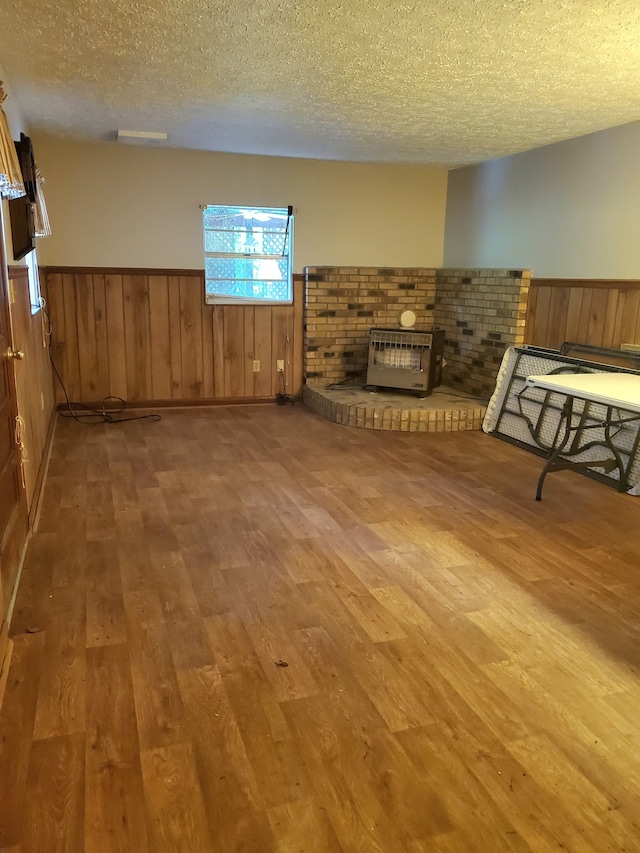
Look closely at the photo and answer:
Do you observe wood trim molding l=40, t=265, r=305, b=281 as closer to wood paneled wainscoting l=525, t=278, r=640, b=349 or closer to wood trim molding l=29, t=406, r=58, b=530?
wood trim molding l=29, t=406, r=58, b=530

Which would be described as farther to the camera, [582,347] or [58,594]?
[582,347]

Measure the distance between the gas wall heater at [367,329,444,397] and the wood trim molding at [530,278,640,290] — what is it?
985 mm

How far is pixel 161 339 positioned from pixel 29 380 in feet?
7.49

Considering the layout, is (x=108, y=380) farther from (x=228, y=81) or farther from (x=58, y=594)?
(x=58, y=594)

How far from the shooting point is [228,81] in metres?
→ 3.42

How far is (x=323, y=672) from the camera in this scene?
2109 millimetres

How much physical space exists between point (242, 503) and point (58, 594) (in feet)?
4.03

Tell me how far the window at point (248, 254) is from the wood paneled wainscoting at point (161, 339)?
131 millimetres

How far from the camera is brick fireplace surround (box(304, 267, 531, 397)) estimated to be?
5840 mm

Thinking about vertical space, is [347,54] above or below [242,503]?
above

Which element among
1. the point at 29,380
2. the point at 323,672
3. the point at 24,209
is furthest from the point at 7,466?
the point at 24,209

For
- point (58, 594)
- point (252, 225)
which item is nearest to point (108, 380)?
point (252, 225)

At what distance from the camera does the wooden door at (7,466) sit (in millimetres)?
2406

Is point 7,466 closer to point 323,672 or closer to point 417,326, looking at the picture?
point 323,672
